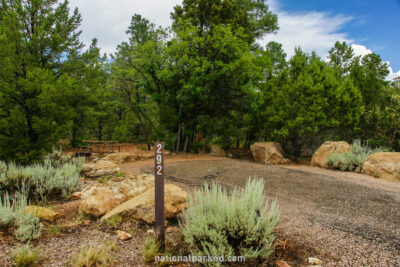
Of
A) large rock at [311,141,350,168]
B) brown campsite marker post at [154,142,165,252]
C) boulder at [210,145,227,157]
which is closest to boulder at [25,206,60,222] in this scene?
brown campsite marker post at [154,142,165,252]

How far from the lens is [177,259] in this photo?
2.60m

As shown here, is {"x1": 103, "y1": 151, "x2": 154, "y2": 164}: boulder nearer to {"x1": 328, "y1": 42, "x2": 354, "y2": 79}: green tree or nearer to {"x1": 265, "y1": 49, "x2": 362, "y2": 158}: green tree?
{"x1": 265, "y1": 49, "x2": 362, "y2": 158}: green tree

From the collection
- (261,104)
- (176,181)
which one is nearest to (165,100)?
(261,104)

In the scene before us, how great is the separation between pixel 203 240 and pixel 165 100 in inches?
355

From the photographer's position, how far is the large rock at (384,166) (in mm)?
7121

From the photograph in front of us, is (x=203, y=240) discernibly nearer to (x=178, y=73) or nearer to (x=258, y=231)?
(x=258, y=231)

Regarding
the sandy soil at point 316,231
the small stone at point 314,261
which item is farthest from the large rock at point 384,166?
the small stone at point 314,261

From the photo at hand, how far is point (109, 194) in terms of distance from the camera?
166 inches

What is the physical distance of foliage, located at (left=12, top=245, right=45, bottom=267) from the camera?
96.6 inches

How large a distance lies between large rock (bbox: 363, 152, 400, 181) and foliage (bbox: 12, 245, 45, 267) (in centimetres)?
859

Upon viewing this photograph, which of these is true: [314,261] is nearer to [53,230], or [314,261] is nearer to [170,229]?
[170,229]

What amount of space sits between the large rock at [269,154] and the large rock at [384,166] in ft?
10.2

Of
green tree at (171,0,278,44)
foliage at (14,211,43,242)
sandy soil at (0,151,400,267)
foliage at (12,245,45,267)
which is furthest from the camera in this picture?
green tree at (171,0,278,44)

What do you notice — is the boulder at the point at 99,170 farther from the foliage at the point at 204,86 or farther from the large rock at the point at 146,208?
the large rock at the point at 146,208
